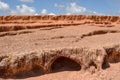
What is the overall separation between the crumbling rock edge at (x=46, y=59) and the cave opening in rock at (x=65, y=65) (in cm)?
28

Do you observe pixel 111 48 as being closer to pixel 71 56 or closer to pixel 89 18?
pixel 71 56

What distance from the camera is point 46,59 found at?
12.4 m

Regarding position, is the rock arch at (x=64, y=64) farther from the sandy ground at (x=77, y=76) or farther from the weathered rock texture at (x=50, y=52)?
the sandy ground at (x=77, y=76)

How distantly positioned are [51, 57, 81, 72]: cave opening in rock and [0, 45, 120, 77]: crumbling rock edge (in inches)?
11.0

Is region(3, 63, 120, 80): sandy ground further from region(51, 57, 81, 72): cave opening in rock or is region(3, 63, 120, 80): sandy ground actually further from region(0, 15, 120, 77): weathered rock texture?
region(51, 57, 81, 72): cave opening in rock

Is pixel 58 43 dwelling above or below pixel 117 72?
above

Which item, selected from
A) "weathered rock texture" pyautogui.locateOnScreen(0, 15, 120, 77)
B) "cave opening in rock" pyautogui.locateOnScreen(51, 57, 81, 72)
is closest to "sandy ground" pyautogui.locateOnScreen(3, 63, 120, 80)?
"weathered rock texture" pyautogui.locateOnScreen(0, 15, 120, 77)

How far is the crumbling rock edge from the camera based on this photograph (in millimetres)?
11828

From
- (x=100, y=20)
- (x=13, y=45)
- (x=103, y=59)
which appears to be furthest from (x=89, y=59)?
(x=100, y=20)

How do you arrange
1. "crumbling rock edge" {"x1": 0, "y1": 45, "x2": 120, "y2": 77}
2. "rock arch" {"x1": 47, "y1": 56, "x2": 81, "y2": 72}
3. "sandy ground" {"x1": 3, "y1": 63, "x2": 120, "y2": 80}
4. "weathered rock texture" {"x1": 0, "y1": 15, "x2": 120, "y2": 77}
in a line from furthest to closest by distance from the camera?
"rock arch" {"x1": 47, "y1": 56, "x2": 81, "y2": 72}
"sandy ground" {"x1": 3, "y1": 63, "x2": 120, "y2": 80}
"weathered rock texture" {"x1": 0, "y1": 15, "x2": 120, "y2": 77}
"crumbling rock edge" {"x1": 0, "y1": 45, "x2": 120, "y2": 77}

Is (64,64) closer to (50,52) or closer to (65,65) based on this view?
(65,65)

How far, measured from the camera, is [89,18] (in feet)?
103

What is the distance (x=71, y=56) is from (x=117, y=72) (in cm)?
207

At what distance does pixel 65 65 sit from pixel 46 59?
4.14ft
